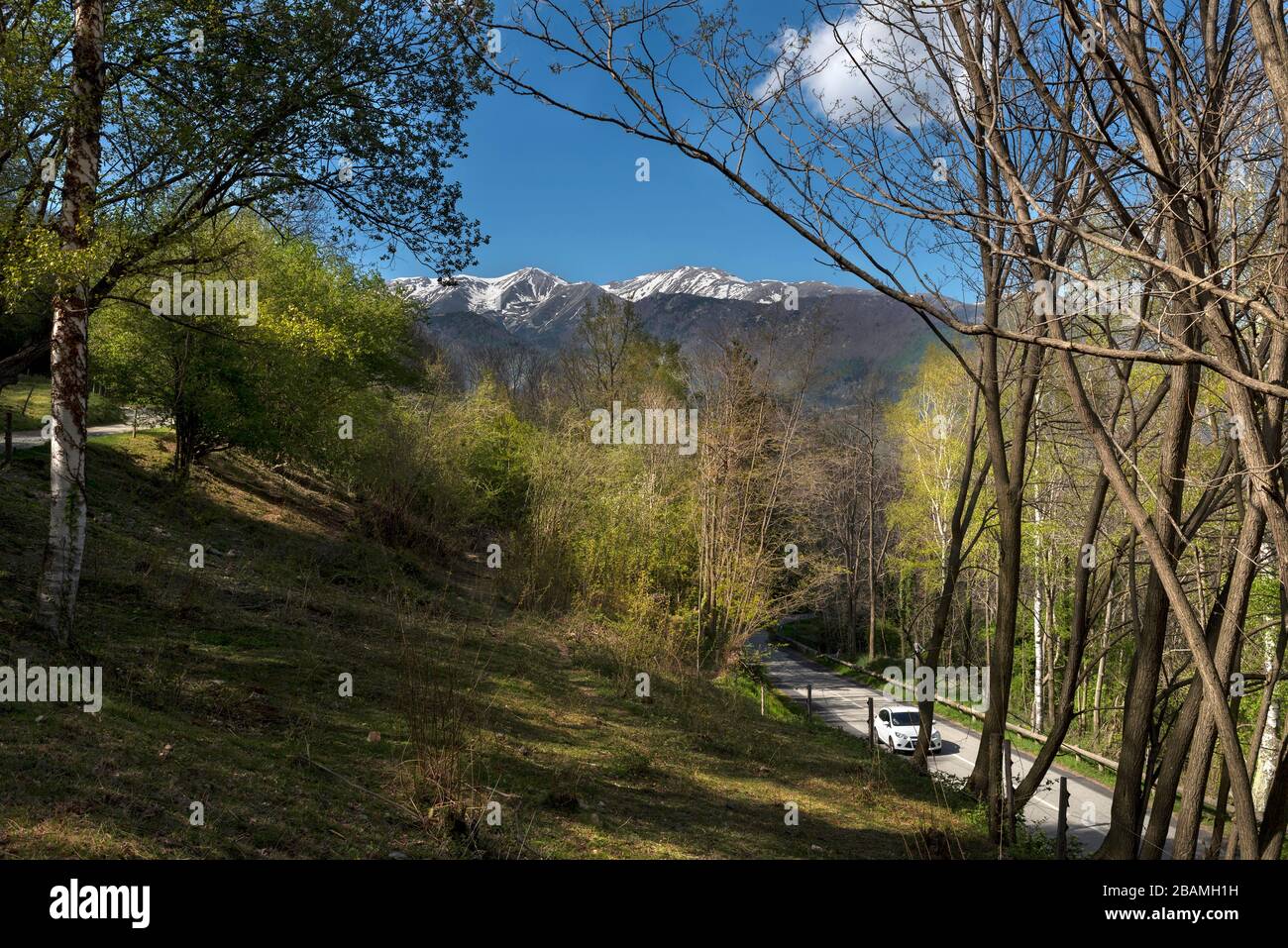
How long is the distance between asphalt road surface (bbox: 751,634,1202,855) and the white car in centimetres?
45

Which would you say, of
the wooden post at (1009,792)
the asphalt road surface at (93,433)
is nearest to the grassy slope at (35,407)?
the asphalt road surface at (93,433)

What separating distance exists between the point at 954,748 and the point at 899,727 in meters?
1.34

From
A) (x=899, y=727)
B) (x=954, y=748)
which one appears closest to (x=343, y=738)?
(x=899, y=727)

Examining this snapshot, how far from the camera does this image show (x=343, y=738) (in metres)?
5.98

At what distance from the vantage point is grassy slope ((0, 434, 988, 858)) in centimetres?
427

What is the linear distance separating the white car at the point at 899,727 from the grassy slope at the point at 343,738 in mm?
5517

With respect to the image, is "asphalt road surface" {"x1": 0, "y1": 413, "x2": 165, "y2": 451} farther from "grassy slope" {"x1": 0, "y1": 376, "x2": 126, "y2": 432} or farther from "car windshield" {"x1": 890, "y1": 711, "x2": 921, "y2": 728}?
"car windshield" {"x1": 890, "y1": 711, "x2": 921, "y2": 728}

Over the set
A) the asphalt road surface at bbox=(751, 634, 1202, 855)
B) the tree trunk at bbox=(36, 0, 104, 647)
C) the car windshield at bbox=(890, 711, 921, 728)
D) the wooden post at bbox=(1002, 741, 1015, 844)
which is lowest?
the asphalt road surface at bbox=(751, 634, 1202, 855)

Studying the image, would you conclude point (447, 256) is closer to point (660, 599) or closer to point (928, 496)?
point (660, 599)

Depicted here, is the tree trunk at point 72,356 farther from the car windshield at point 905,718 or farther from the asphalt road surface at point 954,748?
the car windshield at point 905,718

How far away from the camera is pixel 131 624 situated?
771 cm

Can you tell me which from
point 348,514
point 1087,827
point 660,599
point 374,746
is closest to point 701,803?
point 374,746

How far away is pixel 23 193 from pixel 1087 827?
56.0ft

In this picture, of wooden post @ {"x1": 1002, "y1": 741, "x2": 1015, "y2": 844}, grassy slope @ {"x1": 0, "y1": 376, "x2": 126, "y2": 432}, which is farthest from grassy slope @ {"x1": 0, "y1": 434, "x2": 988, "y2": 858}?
grassy slope @ {"x1": 0, "y1": 376, "x2": 126, "y2": 432}
